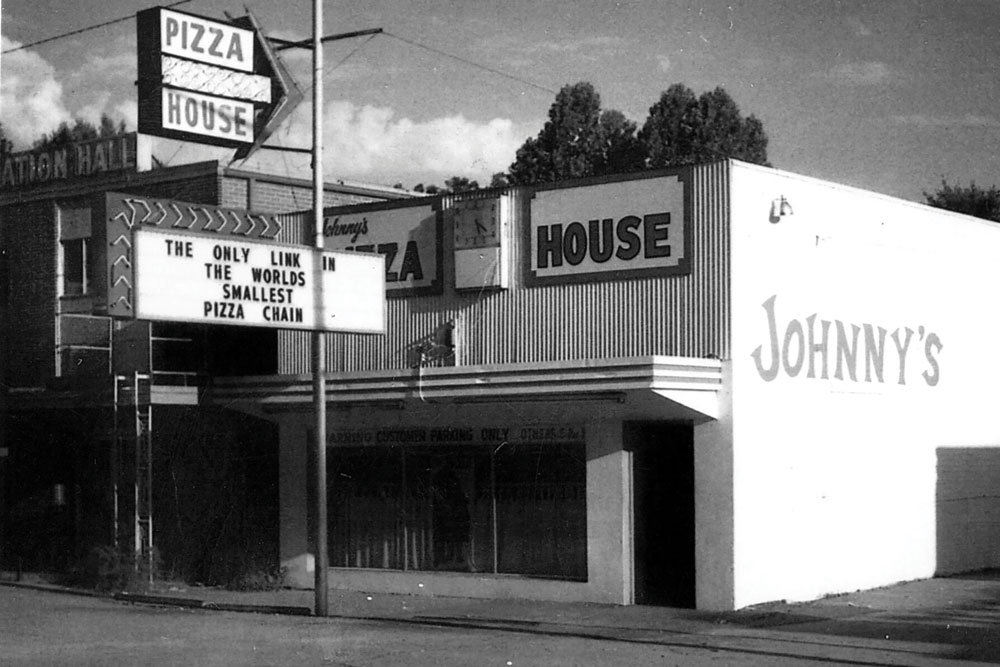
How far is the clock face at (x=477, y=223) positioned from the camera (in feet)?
68.8

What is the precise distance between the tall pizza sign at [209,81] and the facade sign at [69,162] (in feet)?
9.18

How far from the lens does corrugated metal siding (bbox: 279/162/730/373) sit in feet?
63.6

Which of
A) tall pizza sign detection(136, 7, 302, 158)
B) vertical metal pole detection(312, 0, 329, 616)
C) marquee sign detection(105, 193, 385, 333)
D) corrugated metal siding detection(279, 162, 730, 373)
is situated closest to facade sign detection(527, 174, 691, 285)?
corrugated metal siding detection(279, 162, 730, 373)

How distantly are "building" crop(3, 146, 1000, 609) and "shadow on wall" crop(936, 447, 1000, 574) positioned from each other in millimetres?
62

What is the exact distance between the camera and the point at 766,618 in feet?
60.0

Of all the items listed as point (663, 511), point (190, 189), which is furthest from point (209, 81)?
point (663, 511)

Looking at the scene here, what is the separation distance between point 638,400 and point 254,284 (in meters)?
5.40

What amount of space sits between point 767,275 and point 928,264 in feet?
15.5

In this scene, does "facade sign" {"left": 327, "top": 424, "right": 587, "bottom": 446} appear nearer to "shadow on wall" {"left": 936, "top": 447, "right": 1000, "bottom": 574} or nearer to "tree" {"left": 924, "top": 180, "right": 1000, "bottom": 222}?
"shadow on wall" {"left": 936, "top": 447, "right": 1000, "bottom": 574}

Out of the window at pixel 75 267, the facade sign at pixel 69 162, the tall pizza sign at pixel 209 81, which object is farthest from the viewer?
the facade sign at pixel 69 162

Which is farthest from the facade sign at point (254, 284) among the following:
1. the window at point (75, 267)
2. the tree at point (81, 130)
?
the tree at point (81, 130)

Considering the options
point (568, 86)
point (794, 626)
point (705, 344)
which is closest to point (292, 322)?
→ point (705, 344)

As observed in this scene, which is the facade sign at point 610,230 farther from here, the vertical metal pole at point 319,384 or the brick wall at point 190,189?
the brick wall at point 190,189

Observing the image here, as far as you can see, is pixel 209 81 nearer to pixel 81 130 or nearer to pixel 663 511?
pixel 663 511
